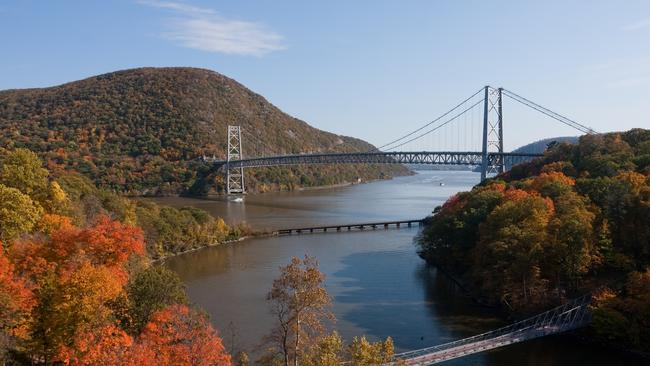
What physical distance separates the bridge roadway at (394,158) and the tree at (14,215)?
28.6 m

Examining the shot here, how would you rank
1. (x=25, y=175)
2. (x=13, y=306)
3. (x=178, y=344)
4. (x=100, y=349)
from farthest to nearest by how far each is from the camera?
(x=25, y=175)
(x=13, y=306)
(x=178, y=344)
(x=100, y=349)

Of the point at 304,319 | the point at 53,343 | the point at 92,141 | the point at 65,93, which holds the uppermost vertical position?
the point at 65,93

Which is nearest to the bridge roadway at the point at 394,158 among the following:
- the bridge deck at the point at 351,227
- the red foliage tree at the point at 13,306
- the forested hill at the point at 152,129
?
the forested hill at the point at 152,129

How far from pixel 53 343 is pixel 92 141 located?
56.2m

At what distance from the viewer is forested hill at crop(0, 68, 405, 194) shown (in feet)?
184

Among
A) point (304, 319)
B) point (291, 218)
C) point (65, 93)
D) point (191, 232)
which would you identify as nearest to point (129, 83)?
point (65, 93)

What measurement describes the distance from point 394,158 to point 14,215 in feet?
134

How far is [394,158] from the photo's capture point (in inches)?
Result: 2036

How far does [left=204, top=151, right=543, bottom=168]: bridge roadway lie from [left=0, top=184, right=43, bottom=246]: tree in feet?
94.0

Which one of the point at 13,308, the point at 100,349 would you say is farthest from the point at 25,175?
the point at 100,349

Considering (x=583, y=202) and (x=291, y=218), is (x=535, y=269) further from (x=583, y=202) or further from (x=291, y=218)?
(x=291, y=218)

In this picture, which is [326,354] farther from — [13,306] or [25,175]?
[25,175]

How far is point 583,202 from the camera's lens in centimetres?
1708

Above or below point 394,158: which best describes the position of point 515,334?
below
